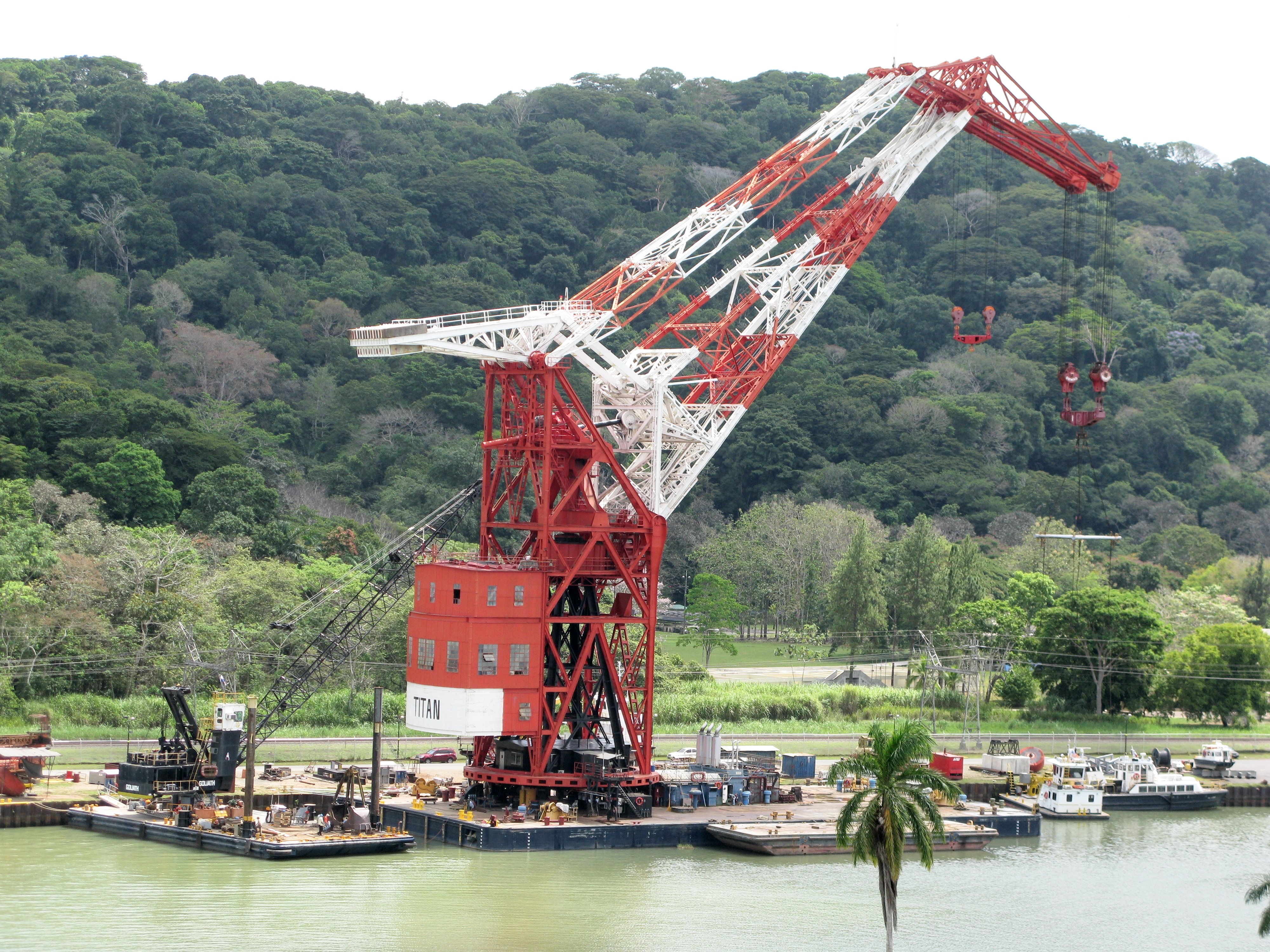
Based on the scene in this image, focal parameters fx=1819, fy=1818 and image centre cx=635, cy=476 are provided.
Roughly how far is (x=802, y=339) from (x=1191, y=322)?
3505 cm

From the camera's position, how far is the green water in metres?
39.7

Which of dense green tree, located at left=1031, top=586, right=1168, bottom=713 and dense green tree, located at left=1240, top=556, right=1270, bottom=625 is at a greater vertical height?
dense green tree, located at left=1240, top=556, right=1270, bottom=625

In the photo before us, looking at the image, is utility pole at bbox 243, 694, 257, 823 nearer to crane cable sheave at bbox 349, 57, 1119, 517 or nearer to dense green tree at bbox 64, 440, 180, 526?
crane cable sheave at bbox 349, 57, 1119, 517

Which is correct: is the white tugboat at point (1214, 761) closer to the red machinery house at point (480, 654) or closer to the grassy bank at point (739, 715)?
the grassy bank at point (739, 715)

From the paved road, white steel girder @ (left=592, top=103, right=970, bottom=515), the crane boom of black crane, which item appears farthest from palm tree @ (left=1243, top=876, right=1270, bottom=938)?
the paved road

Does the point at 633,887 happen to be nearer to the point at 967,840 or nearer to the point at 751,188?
the point at 967,840

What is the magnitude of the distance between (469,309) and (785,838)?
2988 inches

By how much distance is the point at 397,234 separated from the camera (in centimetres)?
13050

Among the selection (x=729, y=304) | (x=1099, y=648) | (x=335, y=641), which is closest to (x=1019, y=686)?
(x=1099, y=648)

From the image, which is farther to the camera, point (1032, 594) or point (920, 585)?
point (920, 585)

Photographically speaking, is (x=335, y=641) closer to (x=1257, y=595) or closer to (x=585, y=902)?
(x=585, y=902)

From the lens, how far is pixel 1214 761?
65.1 m

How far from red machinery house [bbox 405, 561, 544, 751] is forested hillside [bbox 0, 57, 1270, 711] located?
28.8m

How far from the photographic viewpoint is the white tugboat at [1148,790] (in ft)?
199
